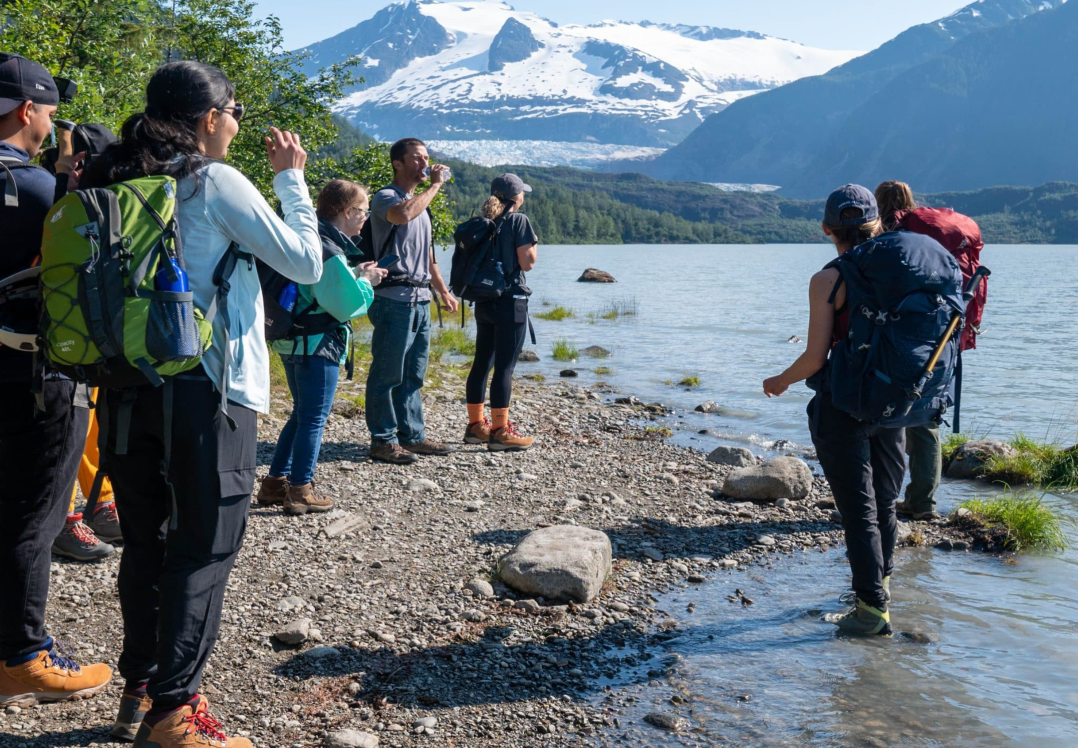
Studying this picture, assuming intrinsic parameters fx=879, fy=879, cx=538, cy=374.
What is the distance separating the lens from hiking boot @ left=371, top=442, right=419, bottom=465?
796 centimetres

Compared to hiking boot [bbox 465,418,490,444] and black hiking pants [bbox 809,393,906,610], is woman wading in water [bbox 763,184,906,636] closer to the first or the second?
black hiking pants [bbox 809,393,906,610]

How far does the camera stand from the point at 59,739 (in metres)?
3.45

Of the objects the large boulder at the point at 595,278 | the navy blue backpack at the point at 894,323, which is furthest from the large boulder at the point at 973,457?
the large boulder at the point at 595,278

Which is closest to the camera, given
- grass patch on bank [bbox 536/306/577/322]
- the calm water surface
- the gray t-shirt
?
the calm water surface

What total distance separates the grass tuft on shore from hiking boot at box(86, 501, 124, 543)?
6.57 meters

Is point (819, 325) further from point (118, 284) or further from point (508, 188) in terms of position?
point (508, 188)

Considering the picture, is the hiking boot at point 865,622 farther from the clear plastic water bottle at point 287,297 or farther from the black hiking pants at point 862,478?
the clear plastic water bottle at point 287,297

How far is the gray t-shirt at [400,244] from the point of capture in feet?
23.9

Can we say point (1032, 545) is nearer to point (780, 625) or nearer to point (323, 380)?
point (780, 625)

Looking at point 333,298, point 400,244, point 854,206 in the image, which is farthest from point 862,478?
point 400,244

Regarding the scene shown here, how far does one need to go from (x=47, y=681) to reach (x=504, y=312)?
5393 mm

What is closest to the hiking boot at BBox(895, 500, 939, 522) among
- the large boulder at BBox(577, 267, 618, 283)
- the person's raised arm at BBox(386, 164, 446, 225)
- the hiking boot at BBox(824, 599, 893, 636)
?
the hiking boot at BBox(824, 599, 893, 636)

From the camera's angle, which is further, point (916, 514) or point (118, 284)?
point (916, 514)

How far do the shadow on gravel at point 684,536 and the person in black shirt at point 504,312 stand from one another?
7.28 ft
